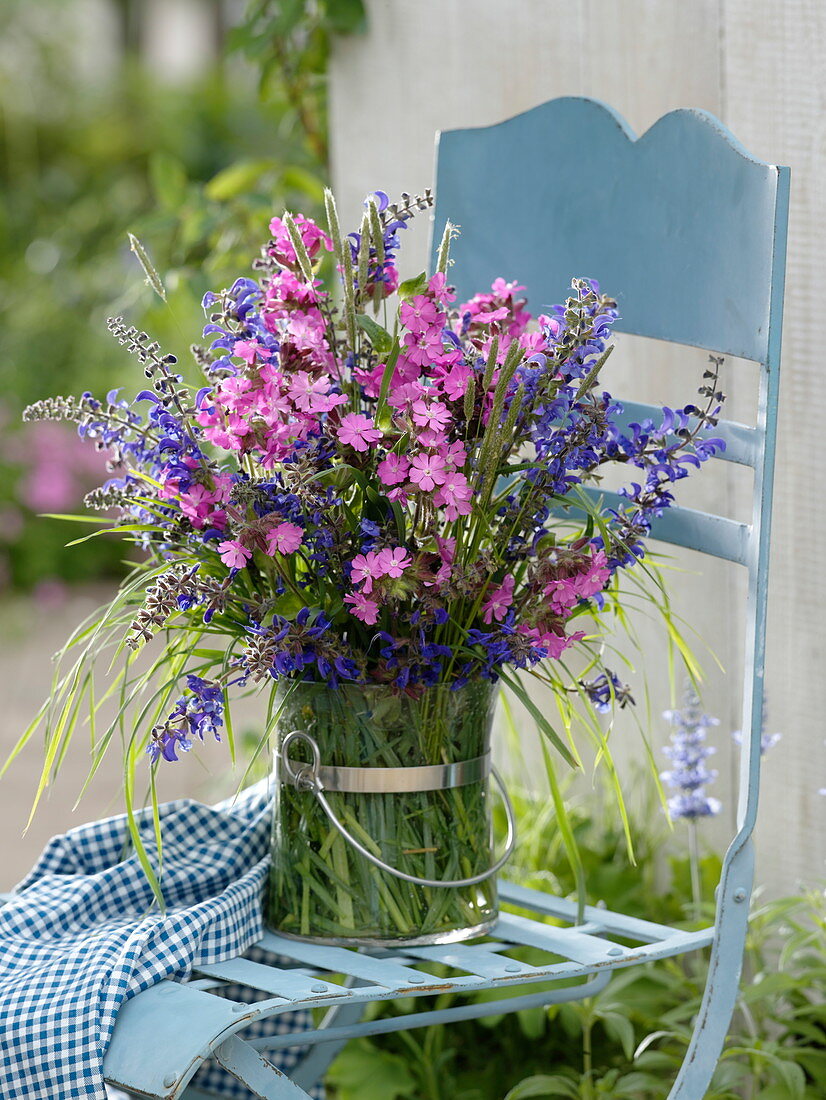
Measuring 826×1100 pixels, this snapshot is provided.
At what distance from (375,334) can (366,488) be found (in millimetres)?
135

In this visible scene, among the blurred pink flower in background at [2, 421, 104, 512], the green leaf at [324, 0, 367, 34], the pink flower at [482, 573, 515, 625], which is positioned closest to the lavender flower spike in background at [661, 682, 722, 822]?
→ the pink flower at [482, 573, 515, 625]

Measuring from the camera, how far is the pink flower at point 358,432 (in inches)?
→ 44.1

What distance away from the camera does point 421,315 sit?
45.1 inches

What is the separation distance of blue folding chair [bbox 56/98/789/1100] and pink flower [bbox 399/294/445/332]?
324 mm

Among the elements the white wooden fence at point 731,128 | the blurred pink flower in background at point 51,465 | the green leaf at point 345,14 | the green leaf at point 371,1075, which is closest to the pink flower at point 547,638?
the white wooden fence at point 731,128

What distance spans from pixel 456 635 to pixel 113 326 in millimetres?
399

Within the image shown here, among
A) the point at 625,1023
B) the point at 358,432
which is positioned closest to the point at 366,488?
the point at 358,432

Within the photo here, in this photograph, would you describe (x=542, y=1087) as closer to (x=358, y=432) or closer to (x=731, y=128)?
(x=358, y=432)

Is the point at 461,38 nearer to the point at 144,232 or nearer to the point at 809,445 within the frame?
the point at 144,232

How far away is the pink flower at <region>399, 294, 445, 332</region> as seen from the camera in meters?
1.14

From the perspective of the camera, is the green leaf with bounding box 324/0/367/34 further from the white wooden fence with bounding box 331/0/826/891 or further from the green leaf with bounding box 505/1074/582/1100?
the green leaf with bounding box 505/1074/582/1100

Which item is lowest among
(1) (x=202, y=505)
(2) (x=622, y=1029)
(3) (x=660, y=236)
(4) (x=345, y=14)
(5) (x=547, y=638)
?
(2) (x=622, y=1029)

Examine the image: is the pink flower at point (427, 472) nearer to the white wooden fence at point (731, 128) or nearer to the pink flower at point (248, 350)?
the pink flower at point (248, 350)

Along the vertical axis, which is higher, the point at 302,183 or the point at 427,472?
the point at 302,183
